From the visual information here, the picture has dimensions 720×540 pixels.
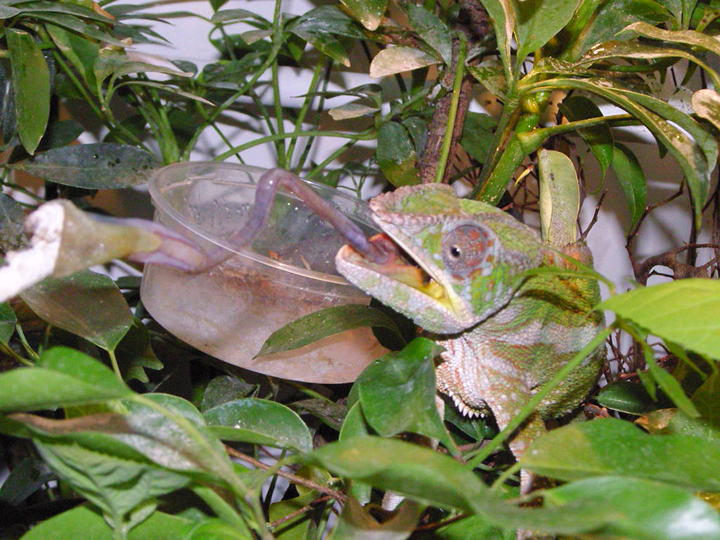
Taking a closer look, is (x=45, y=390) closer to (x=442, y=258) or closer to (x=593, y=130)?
(x=442, y=258)

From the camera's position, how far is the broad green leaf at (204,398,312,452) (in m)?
0.62

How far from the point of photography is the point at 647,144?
5.29 ft

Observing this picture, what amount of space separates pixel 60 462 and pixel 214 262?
10.9 inches

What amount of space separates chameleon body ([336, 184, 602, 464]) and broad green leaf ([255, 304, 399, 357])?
3.2 inches

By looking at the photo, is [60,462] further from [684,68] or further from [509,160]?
[684,68]

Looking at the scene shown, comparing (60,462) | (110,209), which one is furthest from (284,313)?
(110,209)

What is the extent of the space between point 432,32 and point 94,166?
0.63 meters

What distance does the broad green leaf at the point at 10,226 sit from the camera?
946 mm

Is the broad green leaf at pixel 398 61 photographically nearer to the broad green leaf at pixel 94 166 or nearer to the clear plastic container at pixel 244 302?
the clear plastic container at pixel 244 302

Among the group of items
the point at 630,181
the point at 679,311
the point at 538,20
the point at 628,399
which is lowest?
the point at 628,399

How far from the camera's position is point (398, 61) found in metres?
0.94

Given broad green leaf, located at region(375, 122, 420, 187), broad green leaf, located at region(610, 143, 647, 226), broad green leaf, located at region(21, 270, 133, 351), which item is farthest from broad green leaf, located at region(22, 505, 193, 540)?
broad green leaf, located at region(610, 143, 647, 226)

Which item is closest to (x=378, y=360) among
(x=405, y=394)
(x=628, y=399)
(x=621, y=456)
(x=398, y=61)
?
(x=405, y=394)

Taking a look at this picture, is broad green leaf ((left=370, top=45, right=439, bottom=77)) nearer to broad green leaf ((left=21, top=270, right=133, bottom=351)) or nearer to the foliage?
the foliage
